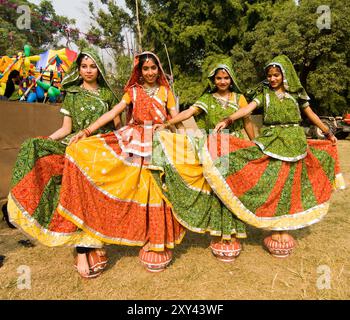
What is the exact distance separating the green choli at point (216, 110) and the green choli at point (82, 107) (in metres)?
0.94

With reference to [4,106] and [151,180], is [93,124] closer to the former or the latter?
[151,180]

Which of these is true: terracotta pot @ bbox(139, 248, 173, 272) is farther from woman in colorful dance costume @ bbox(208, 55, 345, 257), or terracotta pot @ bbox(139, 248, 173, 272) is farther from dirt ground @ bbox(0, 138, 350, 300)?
woman in colorful dance costume @ bbox(208, 55, 345, 257)

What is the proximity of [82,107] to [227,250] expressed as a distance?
193 cm

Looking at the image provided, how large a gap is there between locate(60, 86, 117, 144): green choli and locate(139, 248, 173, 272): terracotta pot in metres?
1.23

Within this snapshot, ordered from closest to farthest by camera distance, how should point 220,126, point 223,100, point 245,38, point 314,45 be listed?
1. point 220,126
2. point 223,100
3. point 314,45
4. point 245,38

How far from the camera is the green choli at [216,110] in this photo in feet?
10.1

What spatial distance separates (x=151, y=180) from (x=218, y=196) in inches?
24.4

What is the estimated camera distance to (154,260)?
9.09ft

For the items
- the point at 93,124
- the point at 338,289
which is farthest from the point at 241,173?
the point at 93,124

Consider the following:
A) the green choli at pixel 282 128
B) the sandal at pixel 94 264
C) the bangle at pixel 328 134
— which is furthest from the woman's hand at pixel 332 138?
the sandal at pixel 94 264

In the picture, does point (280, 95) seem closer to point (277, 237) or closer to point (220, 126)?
point (220, 126)

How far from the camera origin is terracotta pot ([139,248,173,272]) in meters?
2.77

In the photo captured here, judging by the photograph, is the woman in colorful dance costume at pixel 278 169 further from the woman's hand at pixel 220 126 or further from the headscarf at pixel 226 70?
the headscarf at pixel 226 70
